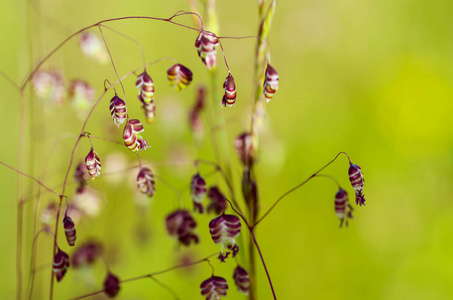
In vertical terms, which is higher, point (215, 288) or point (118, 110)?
point (118, 110)

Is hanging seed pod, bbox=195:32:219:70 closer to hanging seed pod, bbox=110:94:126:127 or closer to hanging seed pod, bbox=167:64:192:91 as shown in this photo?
hanging seed pod, bbox=167:64:192:91

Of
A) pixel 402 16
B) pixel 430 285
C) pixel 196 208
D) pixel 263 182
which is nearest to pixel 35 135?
pixel 196 208

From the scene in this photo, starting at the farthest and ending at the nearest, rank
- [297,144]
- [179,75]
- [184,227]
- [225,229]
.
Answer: [297,144] → [184,227] → [179,75] → [225,229]

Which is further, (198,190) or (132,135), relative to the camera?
(198,190)

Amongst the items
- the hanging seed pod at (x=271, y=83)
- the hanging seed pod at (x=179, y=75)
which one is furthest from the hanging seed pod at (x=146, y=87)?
the hanging seed pod at (x=271, y=83)

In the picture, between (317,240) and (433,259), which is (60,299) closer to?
(317,240)

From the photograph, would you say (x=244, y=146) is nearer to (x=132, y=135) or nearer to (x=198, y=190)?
(x=198, y=190)

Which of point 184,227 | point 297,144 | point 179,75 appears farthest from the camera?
point 297,144

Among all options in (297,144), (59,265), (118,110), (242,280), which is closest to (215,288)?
(242,280)
